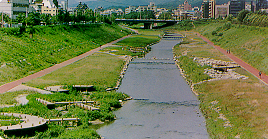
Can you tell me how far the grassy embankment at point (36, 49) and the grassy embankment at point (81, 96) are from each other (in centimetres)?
403

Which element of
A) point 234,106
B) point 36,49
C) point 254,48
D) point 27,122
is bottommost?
point 234,106

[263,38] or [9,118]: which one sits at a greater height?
[263,38]

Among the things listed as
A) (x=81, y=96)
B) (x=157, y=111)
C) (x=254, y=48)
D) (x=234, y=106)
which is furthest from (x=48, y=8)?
(x=234, y=106)

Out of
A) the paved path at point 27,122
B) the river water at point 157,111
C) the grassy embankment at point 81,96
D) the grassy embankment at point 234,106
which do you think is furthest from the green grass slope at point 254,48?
the paved path at point 27,122

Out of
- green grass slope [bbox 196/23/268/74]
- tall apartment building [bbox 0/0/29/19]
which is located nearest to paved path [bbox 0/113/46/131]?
green grass slope [bbox 196/23/268/74]

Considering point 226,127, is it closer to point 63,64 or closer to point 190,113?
point 190,113

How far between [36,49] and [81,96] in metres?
28.8

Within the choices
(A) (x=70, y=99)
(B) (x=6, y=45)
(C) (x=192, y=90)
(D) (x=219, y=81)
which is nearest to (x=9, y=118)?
(A) (x=70, y=99)

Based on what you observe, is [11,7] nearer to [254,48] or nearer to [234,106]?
[254,48]

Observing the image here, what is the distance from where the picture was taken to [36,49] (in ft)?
217

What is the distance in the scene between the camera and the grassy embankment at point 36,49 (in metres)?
52.0

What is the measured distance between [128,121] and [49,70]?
26392 mm

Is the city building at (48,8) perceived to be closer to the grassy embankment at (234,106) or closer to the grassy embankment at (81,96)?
the grassy embankment at (81,96)

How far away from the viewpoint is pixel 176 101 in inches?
1647
